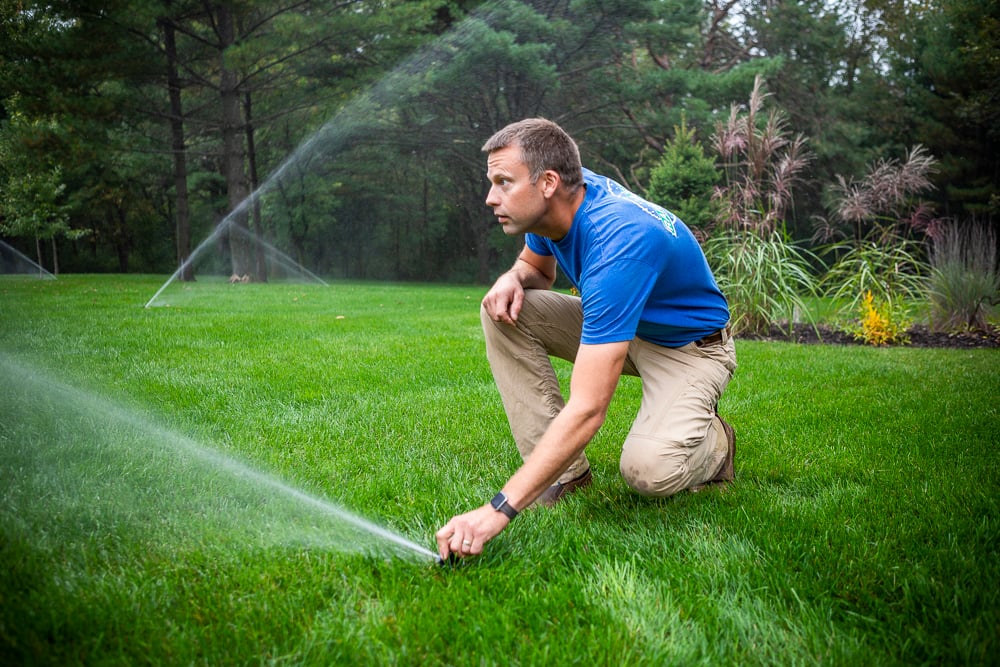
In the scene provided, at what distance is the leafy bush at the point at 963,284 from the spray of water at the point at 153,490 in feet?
24.6

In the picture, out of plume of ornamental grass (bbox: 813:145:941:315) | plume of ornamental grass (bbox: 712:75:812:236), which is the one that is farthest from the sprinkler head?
plume of ornamental grass (bbox: 813:145:941:315)

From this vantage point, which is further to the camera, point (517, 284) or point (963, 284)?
point (963, 284)

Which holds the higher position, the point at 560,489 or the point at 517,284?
the point at 517,284

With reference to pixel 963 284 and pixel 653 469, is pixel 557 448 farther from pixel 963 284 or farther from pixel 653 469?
pixel 963 284

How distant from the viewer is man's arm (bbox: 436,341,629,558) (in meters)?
1.76

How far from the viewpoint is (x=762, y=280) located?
280 inches

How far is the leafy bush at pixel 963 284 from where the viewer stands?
23.4 feet

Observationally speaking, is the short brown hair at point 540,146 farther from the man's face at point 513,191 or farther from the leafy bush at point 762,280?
the leafy bush at point 762,280

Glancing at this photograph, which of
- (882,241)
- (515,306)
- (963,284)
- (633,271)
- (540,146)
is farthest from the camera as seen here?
(882,241)

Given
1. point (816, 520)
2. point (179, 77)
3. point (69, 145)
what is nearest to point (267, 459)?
point (816, 520)

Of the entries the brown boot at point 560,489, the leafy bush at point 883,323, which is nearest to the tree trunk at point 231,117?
the leafy bush at point 883,323

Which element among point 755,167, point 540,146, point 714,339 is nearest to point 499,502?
point 540,146

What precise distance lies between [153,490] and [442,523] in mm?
1069

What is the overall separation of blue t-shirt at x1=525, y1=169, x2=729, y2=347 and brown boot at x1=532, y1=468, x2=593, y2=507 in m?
0.63
